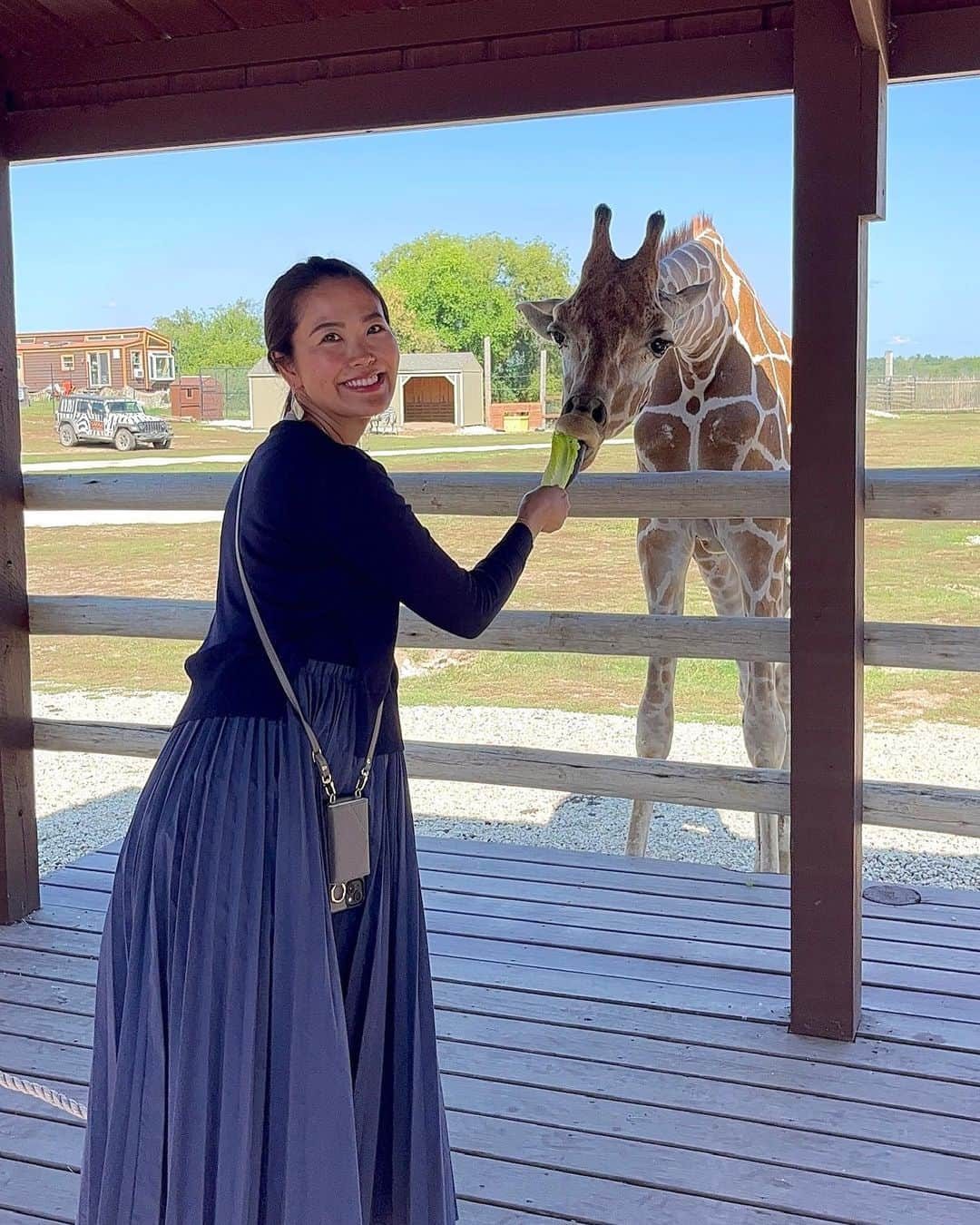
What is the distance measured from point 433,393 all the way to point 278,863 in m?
17.3

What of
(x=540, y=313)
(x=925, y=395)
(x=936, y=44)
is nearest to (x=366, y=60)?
(x=540, y=313)

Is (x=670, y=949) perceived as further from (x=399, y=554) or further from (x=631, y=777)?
(x=399, y=554)

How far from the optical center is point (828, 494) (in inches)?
123

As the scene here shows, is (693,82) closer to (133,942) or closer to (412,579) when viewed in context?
(412,579)

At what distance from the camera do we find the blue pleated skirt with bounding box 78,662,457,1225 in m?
1.93

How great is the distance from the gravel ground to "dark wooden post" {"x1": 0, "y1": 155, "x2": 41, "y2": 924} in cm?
163

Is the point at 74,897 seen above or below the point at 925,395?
below

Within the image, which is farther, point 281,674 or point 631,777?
point 631,777

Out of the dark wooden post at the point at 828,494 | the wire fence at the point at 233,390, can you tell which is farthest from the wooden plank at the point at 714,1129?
the wire fence at the point at 233,390

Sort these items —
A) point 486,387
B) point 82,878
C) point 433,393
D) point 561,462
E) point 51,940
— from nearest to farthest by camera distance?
point 561,462 → point 51,940 → point 82,878 → point 486,387 → point 433,393

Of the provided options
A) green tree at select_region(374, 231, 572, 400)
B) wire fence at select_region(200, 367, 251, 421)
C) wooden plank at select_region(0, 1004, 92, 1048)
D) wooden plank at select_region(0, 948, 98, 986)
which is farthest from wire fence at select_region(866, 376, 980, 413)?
wooden plank at select_region(0, 1004, 92, 1048)

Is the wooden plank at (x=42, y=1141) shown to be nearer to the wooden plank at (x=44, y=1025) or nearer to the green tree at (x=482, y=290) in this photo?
the wooden plank at (x=44, y=1025)

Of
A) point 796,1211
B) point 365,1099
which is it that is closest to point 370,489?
point 365,1099

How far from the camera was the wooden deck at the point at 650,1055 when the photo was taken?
2.62 meters
